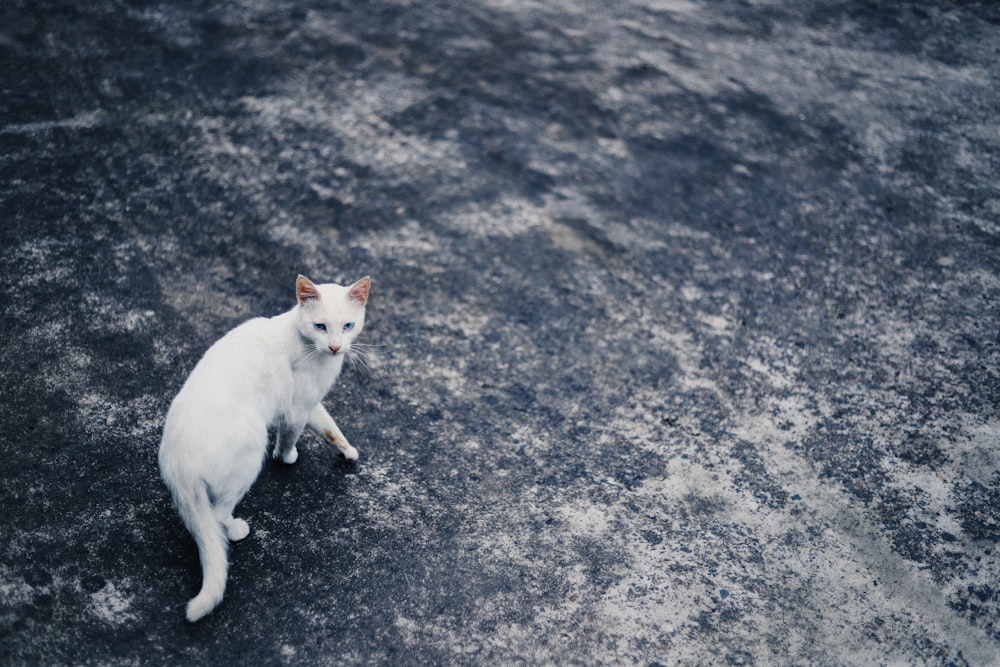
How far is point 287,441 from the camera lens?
282 centimetres

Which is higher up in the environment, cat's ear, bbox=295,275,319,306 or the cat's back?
cat's ear, bbox=295,275,319,306

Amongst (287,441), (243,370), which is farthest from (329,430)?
(243,370)

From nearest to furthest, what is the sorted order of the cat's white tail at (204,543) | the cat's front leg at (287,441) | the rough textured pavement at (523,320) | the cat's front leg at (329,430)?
the cat's white tail at (204,543) → the rough textured pavement at (523,320) → the cat's front leg at (287,441) → the cat's front leg at (329,430)

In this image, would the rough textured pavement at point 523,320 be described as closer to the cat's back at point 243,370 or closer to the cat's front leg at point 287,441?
the cat's front leg at point 287,441

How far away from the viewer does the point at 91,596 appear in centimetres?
241

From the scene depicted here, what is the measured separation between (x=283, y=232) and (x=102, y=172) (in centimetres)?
108

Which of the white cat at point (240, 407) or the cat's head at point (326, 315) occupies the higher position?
the cat's head at point (326, 315)

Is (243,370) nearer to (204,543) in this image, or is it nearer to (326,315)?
(326,315)

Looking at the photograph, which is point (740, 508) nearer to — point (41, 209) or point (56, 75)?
point (41, 209)

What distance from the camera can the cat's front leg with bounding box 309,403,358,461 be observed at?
2887 mm

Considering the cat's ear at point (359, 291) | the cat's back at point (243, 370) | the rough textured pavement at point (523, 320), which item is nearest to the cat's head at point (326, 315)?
the cat's ear at point (359, 291)

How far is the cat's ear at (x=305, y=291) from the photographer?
2.56m

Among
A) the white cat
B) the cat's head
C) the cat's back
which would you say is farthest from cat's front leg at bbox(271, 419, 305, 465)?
the cat's head

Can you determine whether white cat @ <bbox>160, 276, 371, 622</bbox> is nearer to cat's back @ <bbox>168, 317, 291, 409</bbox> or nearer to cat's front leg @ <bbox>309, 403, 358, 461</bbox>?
cat's back @ <bbox>168, 317, 291, 409</bbox>
